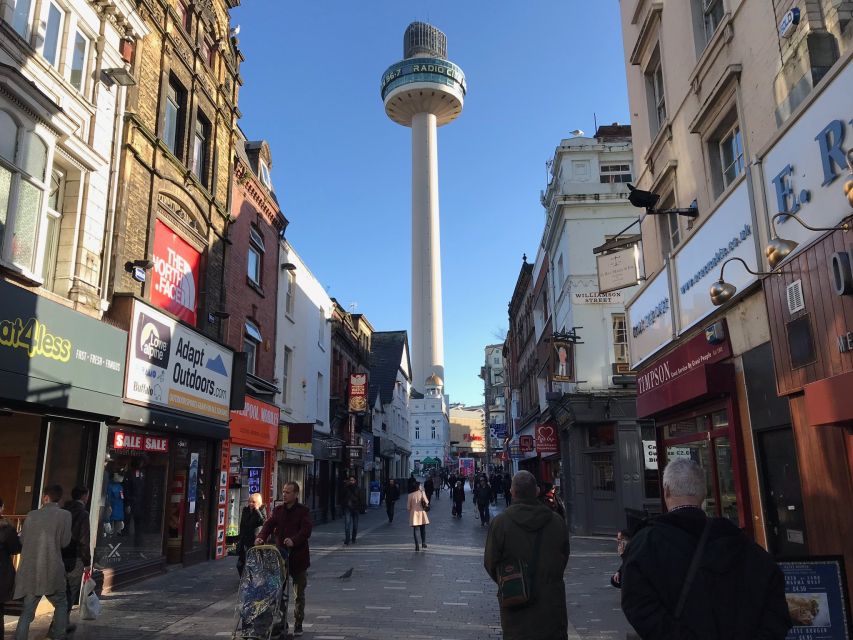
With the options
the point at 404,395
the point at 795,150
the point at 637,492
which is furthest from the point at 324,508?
the point at 404,395

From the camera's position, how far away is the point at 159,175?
13.6 metres

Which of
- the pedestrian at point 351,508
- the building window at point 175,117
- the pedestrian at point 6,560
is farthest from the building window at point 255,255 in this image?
the pedestrian at point 6,560

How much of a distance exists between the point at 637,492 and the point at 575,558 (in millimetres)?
6148

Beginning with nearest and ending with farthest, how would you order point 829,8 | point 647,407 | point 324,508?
point 829,8 → point 647,407 → point 324,508

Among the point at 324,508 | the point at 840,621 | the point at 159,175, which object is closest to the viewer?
the point at 840,621

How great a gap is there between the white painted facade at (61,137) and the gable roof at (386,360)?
115 ft

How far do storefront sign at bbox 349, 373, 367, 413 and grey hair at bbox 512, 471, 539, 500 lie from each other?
25.4m

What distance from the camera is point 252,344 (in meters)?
19.9

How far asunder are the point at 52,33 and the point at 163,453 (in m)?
7.77

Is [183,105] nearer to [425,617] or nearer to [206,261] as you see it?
[206,261]

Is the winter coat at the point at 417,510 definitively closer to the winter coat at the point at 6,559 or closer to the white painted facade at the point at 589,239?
the white painted facade at the point at 589,239

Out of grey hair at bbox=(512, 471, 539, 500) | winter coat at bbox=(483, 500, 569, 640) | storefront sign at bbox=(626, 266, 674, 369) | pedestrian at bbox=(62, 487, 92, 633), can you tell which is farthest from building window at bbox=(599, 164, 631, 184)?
winter coat at bbox=(483, 500, 569, 640)

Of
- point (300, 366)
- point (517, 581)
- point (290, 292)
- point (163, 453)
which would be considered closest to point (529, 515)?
point (517, 581)

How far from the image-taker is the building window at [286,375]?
22.8 m
